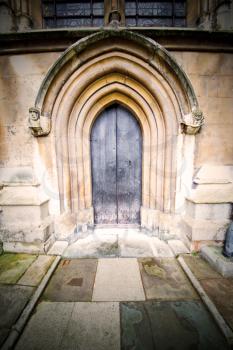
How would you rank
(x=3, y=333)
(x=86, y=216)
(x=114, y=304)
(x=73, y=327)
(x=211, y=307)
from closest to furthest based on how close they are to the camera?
(x=3, y=333) < (x=73, y=327) < (x=211, y=307) < (x=114, y=304) < (x=86, y=216)

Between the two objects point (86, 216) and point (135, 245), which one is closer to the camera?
point (135, 245)

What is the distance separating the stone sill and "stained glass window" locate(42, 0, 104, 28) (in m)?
0.82

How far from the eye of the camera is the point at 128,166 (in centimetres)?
402

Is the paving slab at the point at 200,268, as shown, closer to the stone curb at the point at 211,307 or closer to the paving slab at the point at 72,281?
the stone curb at the point at 211,307

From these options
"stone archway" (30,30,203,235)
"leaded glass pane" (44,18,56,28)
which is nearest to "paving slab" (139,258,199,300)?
"stone archway" (30,30,203,235)

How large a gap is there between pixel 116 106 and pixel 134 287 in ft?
11.5

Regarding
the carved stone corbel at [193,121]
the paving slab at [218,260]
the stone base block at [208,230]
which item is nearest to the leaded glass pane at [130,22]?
the carved stone corbel at [193,121]

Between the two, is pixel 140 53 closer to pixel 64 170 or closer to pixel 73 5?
pixel 73 5

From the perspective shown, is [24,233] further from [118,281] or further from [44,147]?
[118,281]

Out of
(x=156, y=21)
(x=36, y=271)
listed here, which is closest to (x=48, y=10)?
(x=156, y=21)

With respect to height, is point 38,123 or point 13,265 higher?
point 38,123

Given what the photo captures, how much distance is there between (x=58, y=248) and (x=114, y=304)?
1597 millimetres

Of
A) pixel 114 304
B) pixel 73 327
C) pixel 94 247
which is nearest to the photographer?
pixel 73 327

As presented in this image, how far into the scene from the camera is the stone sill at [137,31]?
9.99ft
